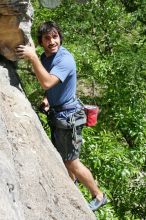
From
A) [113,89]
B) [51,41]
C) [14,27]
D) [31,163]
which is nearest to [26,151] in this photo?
[31,163]

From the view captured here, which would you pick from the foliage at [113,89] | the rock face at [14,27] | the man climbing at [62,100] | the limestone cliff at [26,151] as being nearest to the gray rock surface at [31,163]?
the limestone cliff at [26,151]

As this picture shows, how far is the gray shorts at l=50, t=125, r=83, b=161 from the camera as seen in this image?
5195 mm

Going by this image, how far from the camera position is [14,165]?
13.1 feet

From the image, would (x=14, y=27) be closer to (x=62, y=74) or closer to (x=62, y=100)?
(x=62, y=74)

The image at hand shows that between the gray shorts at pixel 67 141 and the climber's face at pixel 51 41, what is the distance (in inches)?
31.8

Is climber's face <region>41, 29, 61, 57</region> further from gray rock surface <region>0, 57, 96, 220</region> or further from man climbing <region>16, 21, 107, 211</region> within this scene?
gray rock surface <region>0, 57, 96, 220</region>

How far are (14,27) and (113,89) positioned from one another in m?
4.82

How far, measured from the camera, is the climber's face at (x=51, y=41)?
16.4 feet

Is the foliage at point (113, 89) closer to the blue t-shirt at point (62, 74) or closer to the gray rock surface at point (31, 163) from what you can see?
the blue t-shirt at point (62, 74)

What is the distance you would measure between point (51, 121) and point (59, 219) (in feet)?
4.54

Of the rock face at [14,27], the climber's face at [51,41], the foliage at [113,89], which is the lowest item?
the foliage at [113,89]

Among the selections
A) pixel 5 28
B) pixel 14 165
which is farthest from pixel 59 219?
pixel 5 28

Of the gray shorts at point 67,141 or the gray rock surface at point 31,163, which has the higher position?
the gray rock surface at point 31,163

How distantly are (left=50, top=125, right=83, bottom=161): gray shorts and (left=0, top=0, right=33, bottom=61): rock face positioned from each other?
954 millimetres
